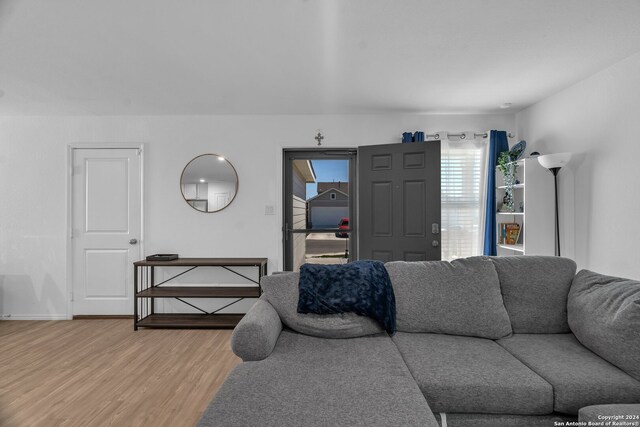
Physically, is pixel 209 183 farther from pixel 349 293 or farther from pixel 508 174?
pixel 508 174

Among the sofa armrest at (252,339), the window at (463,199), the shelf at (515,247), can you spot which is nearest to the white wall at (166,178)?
the window at (463,199)

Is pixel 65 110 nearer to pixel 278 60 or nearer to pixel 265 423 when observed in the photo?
pixel 278 60

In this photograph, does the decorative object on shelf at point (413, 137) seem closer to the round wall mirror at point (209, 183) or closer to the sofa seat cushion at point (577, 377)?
the round wall mirror at point (209, 183)

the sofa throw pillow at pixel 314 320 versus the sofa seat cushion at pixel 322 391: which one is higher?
the sofa throw pillow at pixel 314 320

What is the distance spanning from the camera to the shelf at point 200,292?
3682 mm

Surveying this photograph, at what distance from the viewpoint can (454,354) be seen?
1.81 meters

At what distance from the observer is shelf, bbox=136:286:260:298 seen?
145 inches

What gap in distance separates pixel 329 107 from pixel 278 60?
1239 mm

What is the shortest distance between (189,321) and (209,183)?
1.63 m

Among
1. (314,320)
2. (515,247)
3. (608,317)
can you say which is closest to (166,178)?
(314,320)

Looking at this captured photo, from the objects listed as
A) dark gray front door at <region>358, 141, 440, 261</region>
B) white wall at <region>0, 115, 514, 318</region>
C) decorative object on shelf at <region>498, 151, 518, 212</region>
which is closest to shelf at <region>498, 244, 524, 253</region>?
decorative object on shelf at <region>498, 151, 518, 212</region>

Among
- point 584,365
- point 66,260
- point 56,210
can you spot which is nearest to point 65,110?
point 56,210

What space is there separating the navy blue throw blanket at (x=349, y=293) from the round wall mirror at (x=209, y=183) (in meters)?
2.26

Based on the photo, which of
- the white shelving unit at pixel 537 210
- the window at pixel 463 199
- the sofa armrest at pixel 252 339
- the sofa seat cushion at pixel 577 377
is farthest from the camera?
the window at pixel 463 199
